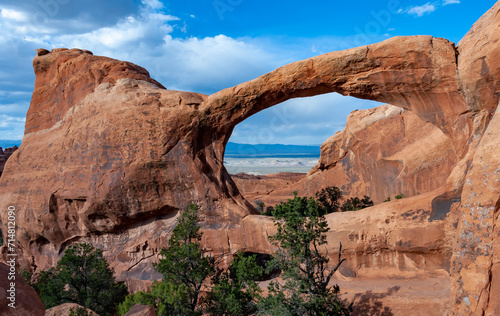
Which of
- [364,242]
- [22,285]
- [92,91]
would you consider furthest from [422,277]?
[92,91]

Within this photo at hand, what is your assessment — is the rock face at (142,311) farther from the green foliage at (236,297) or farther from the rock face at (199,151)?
the rock face at (199,151)

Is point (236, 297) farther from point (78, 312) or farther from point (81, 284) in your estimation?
point (81, 284)

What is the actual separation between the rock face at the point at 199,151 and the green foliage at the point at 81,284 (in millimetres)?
2123

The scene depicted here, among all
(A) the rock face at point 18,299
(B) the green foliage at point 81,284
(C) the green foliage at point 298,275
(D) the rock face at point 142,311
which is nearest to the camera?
(A) the rock face at point 18,299

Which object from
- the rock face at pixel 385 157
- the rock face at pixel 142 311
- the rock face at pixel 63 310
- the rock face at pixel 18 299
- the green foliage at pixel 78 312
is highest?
the rock face at pixel 385 157

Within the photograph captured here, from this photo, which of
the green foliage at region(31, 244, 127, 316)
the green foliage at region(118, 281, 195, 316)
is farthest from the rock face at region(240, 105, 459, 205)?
the green foliage at region(31, 244, 127, 316)

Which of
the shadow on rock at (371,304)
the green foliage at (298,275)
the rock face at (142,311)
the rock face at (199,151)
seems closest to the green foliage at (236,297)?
the green foliage at (298,275)

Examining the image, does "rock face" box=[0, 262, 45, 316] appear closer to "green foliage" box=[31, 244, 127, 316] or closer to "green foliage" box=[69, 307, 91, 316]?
"green foliage" box=[69, 307, 91, 316]

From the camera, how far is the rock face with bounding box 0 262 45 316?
13.0 ft

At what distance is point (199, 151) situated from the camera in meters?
16.1

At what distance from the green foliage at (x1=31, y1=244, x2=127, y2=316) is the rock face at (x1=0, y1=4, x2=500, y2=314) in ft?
6.97

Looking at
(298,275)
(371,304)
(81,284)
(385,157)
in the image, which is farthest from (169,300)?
(385,157)

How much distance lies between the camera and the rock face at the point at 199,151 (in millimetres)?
11219

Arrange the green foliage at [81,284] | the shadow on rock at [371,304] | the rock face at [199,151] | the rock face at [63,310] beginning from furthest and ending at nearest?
A: the green foliage at [81,284] → the rock face at [199,151] → the shadow on rock at [371,304] → the rock face at [63,310]
